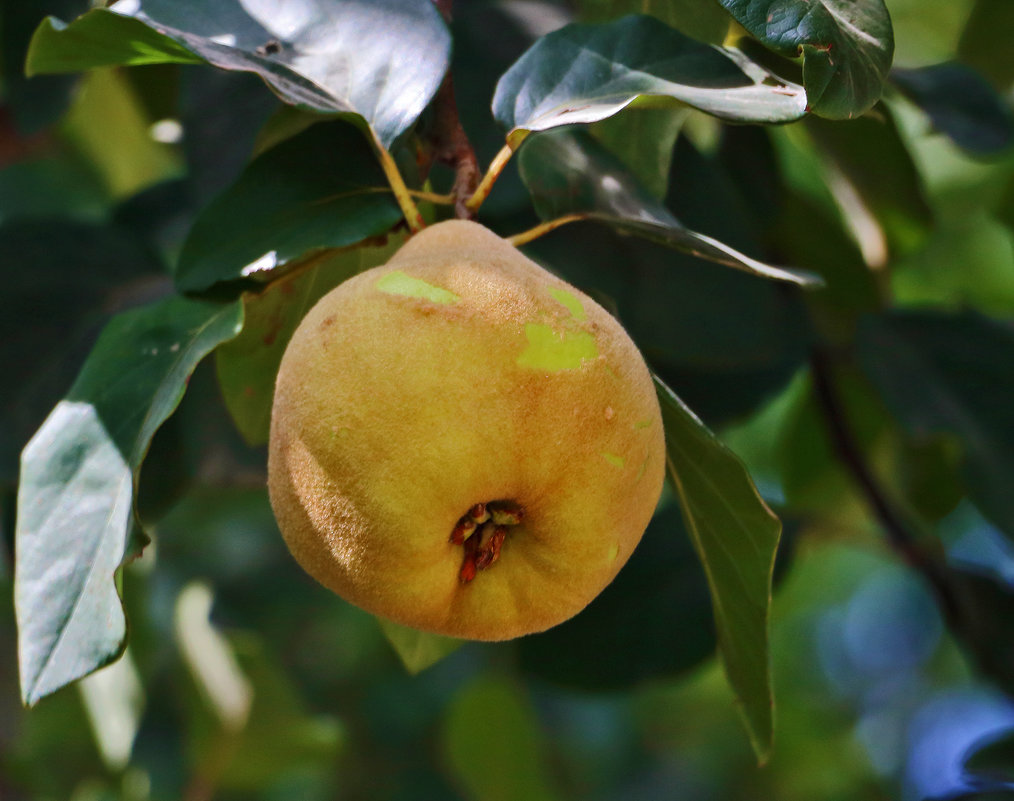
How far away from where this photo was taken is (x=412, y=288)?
0.54 metres

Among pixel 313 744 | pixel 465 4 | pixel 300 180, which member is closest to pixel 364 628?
pixel 313 744

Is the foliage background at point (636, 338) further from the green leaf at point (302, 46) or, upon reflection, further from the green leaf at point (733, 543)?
the green leaf at point (733, 543)

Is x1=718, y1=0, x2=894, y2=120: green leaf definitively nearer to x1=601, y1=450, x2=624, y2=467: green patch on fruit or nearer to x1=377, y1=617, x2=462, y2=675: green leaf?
x1=601, y1=450, x2=624, y2=467: green patch on fruit

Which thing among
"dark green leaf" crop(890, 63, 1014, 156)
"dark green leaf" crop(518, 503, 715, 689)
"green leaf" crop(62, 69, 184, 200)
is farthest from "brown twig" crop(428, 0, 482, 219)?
"green leaf" crop(62, 69, 184, 200)

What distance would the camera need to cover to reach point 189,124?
911 millimetres

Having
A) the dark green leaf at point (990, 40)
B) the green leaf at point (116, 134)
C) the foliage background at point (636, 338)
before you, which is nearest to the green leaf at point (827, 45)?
the foliage background at point (636, 338)

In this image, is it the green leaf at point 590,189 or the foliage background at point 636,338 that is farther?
the foliage background at point 636,338

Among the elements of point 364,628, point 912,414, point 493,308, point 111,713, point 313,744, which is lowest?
point 364,628

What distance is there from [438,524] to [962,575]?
1091mm

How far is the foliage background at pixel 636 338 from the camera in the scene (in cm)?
99

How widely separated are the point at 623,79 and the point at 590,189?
0.29 ft

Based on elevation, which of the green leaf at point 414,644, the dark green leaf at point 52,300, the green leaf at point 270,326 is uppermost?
the green leaf at point 270,326

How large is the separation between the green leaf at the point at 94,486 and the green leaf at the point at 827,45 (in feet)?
1.21

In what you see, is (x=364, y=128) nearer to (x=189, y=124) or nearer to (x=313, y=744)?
(x=189, y=124)
